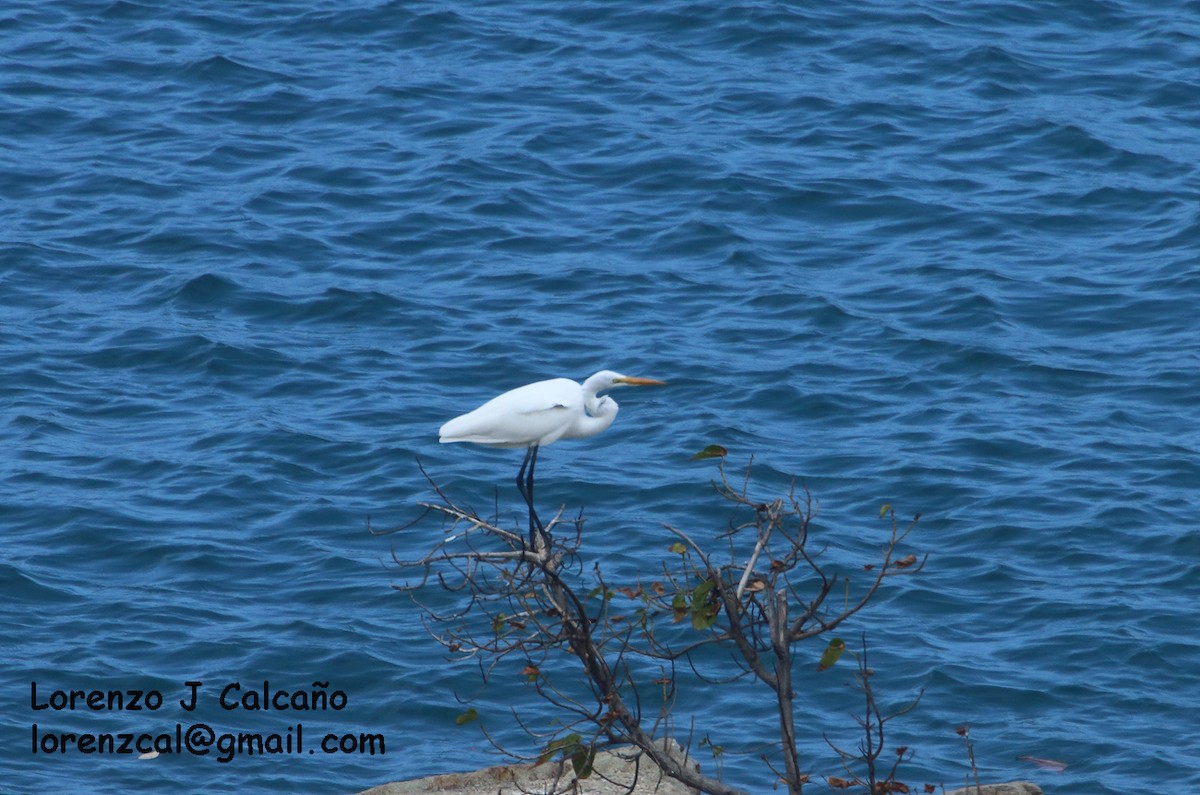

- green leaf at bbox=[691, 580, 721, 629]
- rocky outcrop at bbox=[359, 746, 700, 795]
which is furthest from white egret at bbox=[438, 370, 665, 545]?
green leaf at bbox=[691, 580, 721, 629]

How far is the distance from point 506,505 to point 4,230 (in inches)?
239

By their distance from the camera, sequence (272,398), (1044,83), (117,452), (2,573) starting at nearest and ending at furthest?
(2,573) < (117,452) < (272,398) < (1044,83)

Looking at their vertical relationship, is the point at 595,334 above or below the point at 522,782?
below

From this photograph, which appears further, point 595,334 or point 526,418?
point 595,334

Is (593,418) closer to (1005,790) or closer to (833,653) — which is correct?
(833,653)

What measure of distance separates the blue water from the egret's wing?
2243 millimetres

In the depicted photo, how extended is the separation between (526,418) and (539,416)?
0.05m

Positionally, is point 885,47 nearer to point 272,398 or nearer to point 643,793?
point 272,398

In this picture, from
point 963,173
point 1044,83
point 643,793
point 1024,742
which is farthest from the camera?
point 1044,83

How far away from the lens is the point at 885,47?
58.2ft

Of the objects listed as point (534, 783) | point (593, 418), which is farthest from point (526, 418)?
point (534, 783)

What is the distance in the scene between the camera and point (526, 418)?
704 centimetres

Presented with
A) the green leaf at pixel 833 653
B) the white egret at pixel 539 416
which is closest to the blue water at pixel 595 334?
the white egret at pixel 539 416

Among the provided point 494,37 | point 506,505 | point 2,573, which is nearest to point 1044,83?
point 494,37
